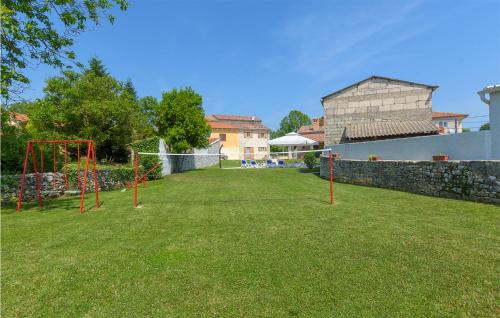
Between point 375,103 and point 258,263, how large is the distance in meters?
19.3

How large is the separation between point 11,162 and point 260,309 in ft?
44.9

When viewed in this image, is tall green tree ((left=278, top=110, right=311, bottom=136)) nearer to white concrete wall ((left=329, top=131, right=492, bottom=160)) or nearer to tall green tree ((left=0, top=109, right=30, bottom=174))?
white concrete wall ((left=329, top=131, right=492, bottom=160))

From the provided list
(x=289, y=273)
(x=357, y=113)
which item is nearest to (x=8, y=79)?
(x=289, y=273)

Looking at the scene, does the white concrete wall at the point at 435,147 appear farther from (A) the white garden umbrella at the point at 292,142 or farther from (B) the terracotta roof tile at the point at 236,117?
(B) the terracotta roof tile at the point at 236,117

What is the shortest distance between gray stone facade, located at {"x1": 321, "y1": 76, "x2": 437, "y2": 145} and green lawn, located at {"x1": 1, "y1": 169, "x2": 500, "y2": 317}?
43.9 feet

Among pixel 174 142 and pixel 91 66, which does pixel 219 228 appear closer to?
pixel 174 142

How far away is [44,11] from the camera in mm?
9320

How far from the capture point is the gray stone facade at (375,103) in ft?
64.7

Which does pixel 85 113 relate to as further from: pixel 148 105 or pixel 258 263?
pixel 258 263

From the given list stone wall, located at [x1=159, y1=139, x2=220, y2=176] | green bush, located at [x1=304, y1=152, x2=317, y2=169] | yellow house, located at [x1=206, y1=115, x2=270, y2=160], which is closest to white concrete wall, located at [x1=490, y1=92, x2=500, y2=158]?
stone wall, located at [x1=159, y1=139, x2=220, y2=176]

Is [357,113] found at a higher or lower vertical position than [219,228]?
higher

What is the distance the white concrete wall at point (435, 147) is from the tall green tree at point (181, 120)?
13.9m

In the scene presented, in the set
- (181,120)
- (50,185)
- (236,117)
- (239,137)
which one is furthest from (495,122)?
(236,117)

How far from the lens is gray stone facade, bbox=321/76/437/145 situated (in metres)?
19.7
